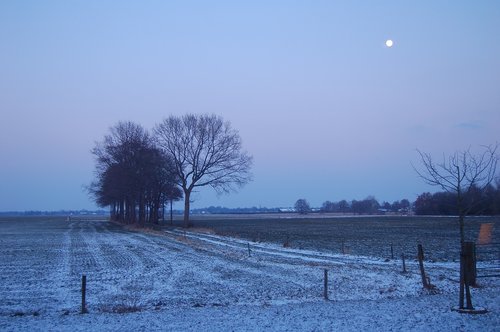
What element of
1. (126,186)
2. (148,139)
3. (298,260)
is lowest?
(298,260)

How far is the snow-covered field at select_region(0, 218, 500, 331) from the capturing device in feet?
44.3

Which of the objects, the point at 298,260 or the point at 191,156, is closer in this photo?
the point at 298,260

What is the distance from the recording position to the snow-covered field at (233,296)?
13516mm

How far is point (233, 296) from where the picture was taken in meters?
18.6

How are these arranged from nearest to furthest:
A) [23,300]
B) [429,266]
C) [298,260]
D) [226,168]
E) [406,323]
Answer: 1. [406,323]
2. [23,300]
3. [429,266]
4. [298,260]
5. [226,168]

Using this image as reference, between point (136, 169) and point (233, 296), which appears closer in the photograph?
point (233, 296)

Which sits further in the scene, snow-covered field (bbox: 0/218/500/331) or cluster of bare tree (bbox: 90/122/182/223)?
cluster of bare tree (bbox: 90/122/182/223)

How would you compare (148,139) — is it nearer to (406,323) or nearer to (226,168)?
(226,168)

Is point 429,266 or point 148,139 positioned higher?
point 148,139

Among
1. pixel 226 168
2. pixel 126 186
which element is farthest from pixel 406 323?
pixel 126 186

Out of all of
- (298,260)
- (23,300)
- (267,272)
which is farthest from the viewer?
(298,260)

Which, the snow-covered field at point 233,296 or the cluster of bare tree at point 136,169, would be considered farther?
the cluster of bare tree at point 136,169

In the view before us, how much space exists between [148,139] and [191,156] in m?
16.8

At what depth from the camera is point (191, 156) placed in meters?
81.5
